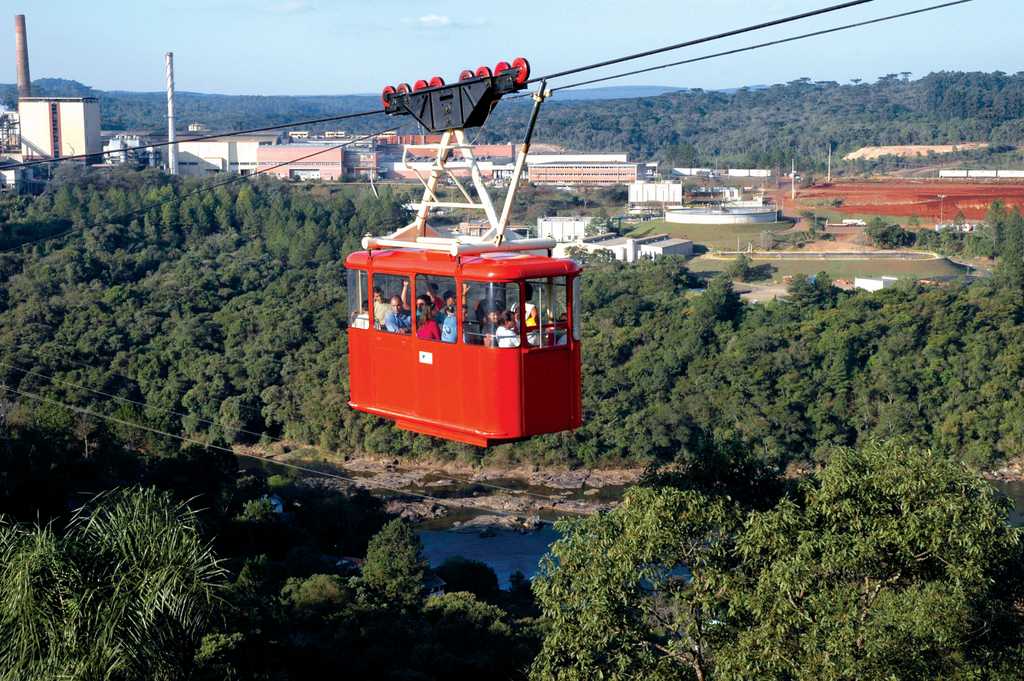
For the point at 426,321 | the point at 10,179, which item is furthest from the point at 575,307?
the point at 10,179

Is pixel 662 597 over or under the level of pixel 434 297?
under

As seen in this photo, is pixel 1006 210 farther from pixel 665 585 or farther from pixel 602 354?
pixel 665 585

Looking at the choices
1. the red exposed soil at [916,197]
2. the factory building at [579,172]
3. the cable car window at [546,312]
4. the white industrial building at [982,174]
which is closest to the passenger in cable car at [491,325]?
the cable car window at [546,312]

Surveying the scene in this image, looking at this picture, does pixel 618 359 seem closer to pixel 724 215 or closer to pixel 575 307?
pixel 724 215

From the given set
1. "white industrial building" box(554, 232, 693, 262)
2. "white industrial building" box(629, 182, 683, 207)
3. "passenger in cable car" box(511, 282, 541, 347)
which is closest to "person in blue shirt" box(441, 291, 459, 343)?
"passenger in cable car" box(511, 282, 541, 347)

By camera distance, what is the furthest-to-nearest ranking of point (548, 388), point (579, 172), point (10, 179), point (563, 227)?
point (579, 172)
point (10, 179)
point (563, 227)
point (548, 388)

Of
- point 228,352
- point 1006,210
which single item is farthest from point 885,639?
point 1006,210

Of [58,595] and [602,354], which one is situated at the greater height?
[58,595]
